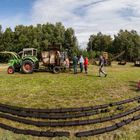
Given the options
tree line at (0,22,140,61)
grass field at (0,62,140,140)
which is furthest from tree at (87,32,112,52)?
grass field at (0,62,140,140)

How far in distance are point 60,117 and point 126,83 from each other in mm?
10409

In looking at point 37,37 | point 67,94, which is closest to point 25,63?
point 67,94

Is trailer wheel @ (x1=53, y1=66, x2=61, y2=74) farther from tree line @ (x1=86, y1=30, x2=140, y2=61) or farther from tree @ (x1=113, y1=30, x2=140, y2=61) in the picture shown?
tree @ (x1=113, y1=30, x2=140, y2=61)

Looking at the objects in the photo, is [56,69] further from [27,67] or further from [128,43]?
[128,43]

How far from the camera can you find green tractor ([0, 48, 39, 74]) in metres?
29.9

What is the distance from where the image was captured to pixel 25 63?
30109mm

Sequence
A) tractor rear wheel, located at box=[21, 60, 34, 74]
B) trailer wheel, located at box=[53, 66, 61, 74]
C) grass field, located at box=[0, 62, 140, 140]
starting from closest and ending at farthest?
1. grass field, located at box=[0, 62, 140, 140]
2. tractor rear wheel, located at box=[21, 60, 34, 74]
3. trailer wheel, located at box=[53, 66, 61, 74]

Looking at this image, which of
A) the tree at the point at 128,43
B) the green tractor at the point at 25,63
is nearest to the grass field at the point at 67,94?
the green tractor at the point at 25,63

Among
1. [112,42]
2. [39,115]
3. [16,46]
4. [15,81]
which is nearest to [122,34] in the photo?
[112,42]

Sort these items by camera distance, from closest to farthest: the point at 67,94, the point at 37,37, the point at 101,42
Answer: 1. the point at 67,94
2. the point at 37,37
3. the point at 101,42

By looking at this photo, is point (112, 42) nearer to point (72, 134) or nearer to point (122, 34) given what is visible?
point (122, 34)

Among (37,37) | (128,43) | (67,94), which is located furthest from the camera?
(128,43)

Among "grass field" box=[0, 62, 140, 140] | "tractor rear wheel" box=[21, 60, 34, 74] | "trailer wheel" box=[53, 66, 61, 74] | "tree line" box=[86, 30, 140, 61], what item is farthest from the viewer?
"tree line" box=[86, 30, 140, 61]

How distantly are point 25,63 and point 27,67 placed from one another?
0.46 metres
